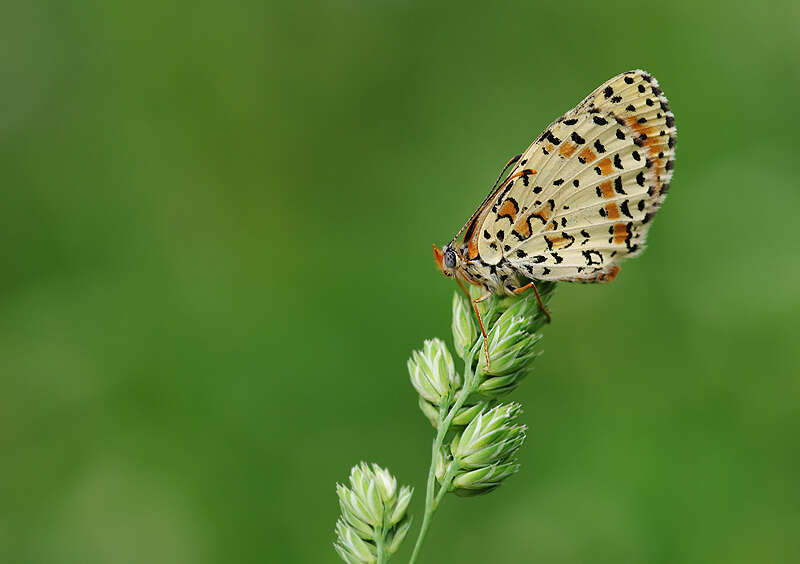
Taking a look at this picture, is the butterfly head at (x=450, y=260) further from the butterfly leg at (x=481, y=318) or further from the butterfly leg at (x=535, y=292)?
the butterfly leg at (x=535, y=292)

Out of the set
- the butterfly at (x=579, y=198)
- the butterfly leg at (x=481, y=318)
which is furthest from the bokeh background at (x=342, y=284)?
the butterfly at (x=579, y=198)

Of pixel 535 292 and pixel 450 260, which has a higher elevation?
pixel 450 260

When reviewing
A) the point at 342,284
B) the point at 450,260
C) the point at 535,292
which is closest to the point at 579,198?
the point at 535,292

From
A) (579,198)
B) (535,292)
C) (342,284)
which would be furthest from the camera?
(342,284)

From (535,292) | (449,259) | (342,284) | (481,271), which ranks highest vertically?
(342,284)

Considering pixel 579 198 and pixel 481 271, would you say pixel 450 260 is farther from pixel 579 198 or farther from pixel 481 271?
pixel 579 198
